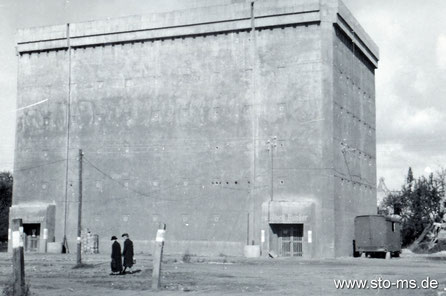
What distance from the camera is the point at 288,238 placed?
47719mm

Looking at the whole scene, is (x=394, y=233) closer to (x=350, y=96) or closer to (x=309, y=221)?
(x=309, y=221)

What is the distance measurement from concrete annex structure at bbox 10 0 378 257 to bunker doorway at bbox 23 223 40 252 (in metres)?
0.43

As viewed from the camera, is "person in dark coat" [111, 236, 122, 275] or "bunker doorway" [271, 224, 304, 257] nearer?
"person in dark coat" [111, 236, 122, 275]

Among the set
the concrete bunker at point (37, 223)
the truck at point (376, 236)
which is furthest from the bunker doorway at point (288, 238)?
the concrete bunker at point (37, 223)

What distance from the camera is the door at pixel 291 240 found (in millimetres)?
47250

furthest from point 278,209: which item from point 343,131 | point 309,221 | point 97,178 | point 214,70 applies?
point 97,178

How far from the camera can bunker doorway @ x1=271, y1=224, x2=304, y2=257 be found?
4728 centimetres

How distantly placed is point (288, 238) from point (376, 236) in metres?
6.49

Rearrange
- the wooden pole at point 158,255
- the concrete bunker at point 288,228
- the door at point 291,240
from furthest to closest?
1. the door at point 291,240
2. the concrete bunker at point 288,228
3. the wooden pole at point 158,255

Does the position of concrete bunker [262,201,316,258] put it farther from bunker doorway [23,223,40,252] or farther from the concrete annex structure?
bunker doorway [23,223,40,252]

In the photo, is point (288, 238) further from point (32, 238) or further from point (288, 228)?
point (32, 238)

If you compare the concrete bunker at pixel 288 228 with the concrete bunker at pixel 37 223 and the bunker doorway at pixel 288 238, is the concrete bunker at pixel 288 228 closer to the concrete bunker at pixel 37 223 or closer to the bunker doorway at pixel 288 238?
the bunker doorway at pixel 288 238

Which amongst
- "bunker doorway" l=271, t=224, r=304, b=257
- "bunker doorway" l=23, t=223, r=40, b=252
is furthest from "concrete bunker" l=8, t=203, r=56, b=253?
"bunker doorway" l=271, t=224, r=304, b=257

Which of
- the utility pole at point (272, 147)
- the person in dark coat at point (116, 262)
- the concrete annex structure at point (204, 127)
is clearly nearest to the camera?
the person in dark coat at point (116, 262)
